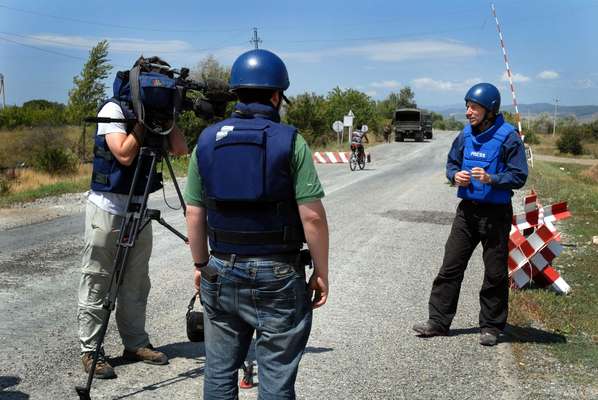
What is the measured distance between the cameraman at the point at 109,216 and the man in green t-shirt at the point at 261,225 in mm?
→ 1323

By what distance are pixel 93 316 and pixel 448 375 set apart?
2.42 m

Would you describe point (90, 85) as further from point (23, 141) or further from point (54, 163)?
point (54, 163)

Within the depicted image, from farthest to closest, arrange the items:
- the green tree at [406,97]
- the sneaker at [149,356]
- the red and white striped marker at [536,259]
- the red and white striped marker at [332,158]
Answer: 1. the green tree at [406,97]
2. the red and white striped marker at [332,158]
3. the red and white striped marker at [536,259]
4. the sneaker at [149,356]

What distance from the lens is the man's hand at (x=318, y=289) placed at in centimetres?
269

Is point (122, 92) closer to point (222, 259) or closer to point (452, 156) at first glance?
point (222, 259)

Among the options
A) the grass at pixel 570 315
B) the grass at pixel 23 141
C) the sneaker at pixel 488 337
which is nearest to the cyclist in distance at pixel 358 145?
the grass at pixel 570 315

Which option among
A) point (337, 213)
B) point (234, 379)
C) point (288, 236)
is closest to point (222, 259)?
point (288, 236)

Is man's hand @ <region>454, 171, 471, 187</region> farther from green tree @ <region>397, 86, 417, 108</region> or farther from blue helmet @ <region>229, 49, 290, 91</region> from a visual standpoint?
green tree @ <region>397, 86, 417, 108</region>

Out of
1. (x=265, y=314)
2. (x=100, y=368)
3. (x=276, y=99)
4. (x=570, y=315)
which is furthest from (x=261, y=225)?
(x=570, y=315)

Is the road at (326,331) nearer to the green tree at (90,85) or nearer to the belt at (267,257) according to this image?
the belt at (267,257)

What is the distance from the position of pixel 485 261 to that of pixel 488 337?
23.6 inches

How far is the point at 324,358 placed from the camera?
4.51m

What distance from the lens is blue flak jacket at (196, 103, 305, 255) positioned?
2.46 m

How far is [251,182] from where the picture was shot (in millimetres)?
2465
